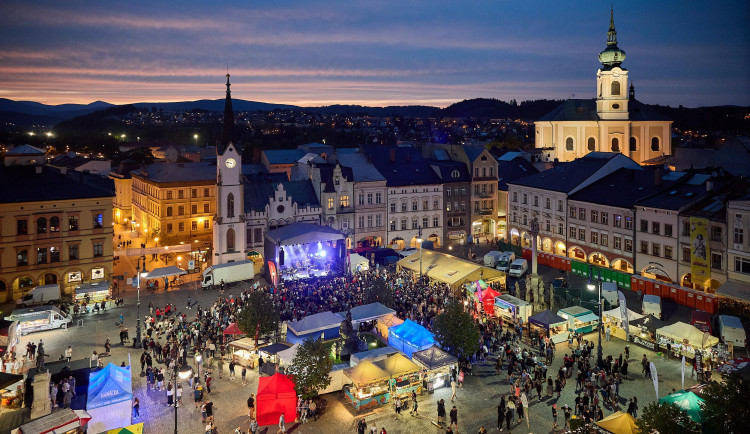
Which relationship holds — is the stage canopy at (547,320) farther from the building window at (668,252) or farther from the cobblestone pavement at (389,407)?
the building window at (668,252)

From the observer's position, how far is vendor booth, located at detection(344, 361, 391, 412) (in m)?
25.5

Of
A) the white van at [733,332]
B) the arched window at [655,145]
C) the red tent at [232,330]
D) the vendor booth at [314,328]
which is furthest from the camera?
the arched window at [655,145]

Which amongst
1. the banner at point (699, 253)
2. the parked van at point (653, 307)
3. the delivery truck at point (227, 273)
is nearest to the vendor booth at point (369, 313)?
the delivery truck at point (227, 273)

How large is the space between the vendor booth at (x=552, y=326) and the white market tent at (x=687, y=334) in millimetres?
5161

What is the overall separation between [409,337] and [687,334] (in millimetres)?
14804

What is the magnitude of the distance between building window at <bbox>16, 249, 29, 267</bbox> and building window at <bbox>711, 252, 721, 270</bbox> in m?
51.0

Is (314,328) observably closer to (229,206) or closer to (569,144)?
(229,206)

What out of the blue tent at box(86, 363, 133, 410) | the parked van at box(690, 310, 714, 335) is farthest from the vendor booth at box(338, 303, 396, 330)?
the parked van at box(690, 310, 714, 335)

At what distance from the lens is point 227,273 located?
46.8 meters

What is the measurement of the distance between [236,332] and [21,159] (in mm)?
33506

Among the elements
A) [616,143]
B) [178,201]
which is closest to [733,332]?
[178,201]

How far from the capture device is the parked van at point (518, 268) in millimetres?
49438

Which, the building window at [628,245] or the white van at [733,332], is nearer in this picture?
the white van at [733,332]

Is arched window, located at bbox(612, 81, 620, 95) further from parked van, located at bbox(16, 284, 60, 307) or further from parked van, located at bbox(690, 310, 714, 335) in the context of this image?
parked van, located at bbox(16, 284, 60, 307)
